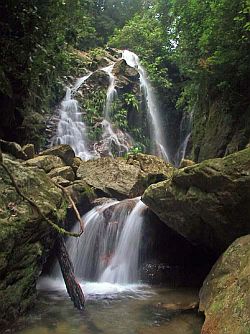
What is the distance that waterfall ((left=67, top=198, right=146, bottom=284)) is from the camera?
26.1 feet

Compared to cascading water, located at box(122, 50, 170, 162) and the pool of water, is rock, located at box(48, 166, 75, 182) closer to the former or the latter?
the pool of water

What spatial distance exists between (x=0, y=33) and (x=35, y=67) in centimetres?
103

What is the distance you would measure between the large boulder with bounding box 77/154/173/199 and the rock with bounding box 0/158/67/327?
4.28 m

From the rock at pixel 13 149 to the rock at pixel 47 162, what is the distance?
27 cm

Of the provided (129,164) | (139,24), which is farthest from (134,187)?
(139,24)

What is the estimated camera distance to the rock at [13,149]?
941 cm

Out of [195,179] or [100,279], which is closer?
[195,179]

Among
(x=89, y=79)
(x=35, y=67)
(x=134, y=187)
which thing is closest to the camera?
(x=35, y=67)

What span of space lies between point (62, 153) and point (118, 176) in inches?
80.8

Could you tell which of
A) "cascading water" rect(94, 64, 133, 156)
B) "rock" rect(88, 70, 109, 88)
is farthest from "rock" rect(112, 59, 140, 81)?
"rock" rect(88, 70, 109, 88)

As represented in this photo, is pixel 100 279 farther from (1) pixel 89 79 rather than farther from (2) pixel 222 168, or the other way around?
(1) pixel 89 79

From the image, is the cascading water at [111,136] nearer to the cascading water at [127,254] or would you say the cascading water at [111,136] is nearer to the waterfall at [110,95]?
the waterfall at [110,95]

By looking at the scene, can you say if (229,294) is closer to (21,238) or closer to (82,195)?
(21,238)

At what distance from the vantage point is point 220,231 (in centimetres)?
649
